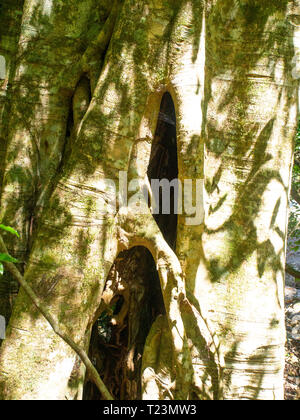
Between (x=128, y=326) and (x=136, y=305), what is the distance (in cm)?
16

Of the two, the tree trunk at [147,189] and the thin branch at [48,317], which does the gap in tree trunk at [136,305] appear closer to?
the tree trunk at [147,189]

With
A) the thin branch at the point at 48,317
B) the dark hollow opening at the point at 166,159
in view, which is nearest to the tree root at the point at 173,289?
the dark hollow opening at the point at 166,159

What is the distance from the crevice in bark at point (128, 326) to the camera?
2.98m

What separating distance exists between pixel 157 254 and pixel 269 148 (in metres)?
1.01

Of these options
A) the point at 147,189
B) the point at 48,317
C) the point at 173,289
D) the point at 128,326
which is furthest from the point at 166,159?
the point at 48,317

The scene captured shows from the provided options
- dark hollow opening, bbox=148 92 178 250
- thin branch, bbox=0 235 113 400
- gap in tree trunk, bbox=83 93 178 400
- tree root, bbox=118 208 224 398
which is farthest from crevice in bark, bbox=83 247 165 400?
thin branch, bbox=0 235 113 400

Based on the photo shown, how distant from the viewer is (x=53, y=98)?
282 centimetres

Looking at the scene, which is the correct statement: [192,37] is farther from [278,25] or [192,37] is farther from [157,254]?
[157,254]

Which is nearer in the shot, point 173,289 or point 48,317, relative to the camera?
point 48,317

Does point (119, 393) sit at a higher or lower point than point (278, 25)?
lower

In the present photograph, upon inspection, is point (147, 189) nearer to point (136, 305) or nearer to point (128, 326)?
point (136, 305)

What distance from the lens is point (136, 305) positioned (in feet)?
10.00

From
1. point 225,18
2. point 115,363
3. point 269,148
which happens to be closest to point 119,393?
point 115,363

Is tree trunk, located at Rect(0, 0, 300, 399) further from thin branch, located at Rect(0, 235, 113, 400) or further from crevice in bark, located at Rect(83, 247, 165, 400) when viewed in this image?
thin branch, located at Rect(0, 235, 113, 400)
